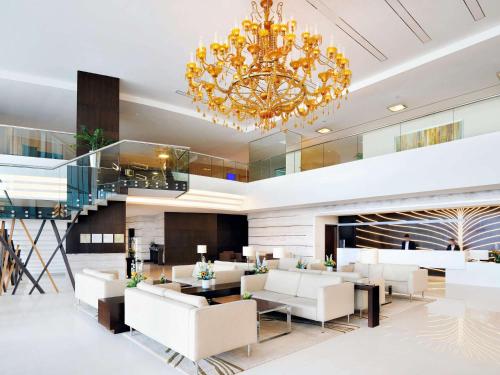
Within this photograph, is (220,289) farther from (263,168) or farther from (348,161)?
(263,168)

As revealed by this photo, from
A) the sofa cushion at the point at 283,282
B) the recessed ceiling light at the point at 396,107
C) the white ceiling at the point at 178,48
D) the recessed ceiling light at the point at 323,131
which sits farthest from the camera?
the recessed ceiling light at the point at 323,131

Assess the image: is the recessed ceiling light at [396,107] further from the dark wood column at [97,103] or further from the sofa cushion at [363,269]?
the dark wood column at [97,103]

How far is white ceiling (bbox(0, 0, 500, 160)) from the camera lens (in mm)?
7355

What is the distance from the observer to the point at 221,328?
13.6 feet

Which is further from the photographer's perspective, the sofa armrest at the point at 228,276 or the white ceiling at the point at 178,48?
the sofa armrest at the point at 228,276

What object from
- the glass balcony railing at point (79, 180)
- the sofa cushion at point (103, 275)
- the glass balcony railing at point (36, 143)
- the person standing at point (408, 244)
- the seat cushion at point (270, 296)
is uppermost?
the glass balcony railing at point (36, 143)

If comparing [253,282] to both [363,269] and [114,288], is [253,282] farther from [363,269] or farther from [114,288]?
[363,269]

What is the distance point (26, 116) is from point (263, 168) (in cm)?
920

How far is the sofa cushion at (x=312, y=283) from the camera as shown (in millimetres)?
6383

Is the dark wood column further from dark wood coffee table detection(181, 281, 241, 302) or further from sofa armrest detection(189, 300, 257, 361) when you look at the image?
sofa armrest detection(189, 300, 257, 361)

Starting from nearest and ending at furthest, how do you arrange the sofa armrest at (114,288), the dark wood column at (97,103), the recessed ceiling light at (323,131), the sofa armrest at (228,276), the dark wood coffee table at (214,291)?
the sofa armrest at (114,288) → the dark wood coffee table at (214,291) → the sofa armrest at (228,276) → the dark wood column at (97,103) → the recessed ceiling light at (323,131)

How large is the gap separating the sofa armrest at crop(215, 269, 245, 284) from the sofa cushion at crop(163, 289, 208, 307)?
3634mm

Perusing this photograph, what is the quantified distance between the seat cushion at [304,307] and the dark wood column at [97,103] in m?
7.23

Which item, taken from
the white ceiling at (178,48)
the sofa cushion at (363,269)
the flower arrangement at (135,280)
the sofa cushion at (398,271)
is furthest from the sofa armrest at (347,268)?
the flower arrangement at (135,280)
